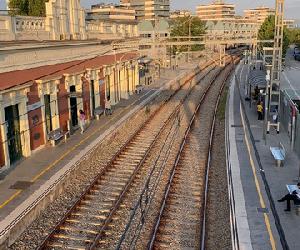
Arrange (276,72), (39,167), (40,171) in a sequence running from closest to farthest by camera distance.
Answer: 1. (40,171)
2. (39,167)
3. (276,72)

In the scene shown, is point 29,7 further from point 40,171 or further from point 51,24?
point 40,171

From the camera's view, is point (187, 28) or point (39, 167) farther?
point (187, 28)

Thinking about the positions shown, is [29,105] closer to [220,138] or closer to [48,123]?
[48,123]

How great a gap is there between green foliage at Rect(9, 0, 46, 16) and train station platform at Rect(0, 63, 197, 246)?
8.98m

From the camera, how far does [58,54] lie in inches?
782

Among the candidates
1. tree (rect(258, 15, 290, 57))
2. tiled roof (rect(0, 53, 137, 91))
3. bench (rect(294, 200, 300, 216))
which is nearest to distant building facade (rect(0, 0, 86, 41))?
tiled roof (rect(0, 53, 137, 91))

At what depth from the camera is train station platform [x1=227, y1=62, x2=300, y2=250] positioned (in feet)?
33.6

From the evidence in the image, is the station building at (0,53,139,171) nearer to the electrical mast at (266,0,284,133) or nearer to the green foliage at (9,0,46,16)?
the green foliage at (9,0,46,16)

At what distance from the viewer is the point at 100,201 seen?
13242 millimetres

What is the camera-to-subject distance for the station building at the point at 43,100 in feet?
51.3

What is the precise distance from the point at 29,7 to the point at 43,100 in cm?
1250

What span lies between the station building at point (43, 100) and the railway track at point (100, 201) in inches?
144

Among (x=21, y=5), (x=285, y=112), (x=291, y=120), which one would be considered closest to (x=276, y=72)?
(x=285, y=112)

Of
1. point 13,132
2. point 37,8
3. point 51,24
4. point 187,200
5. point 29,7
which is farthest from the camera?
point 29,7
